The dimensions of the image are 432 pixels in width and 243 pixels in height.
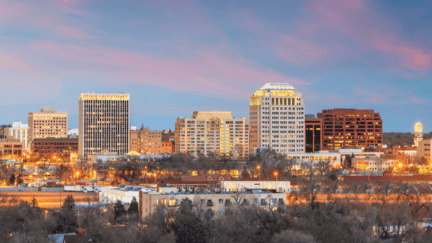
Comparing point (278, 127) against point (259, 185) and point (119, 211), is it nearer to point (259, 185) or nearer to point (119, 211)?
point (259, 185)

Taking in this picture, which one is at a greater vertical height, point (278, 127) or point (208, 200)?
point (278, 127)

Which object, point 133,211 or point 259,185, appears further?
point 259,185

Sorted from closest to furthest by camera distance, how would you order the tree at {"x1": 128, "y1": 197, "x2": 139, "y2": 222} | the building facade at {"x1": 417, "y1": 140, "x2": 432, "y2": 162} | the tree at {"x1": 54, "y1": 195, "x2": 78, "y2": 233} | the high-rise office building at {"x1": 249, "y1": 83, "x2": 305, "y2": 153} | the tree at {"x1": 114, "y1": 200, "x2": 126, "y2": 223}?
the tree at {"x1": 54, "y1": 195, "x2": 78, "y2": 233}, the tree at {"x1": 128, "y1": 197, "x2": 139, "y2": 222}, the tree at {"x1": 114, "y1": 200, "x2": 126, "y2": 223}, the building facade at {"x1": 417, "y1": 140, "x2": 432, "y2": 162}, the high-rise office building at {"x1": 249, "y1": 83, "x2": 305, "y2": 153}

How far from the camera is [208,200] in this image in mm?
73562

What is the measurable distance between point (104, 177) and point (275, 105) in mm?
64820

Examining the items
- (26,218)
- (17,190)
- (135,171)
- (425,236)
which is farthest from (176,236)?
(135,171)

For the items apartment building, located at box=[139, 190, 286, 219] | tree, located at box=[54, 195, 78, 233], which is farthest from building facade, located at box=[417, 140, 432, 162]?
tree, located at box=[54, 195, 78, 233]

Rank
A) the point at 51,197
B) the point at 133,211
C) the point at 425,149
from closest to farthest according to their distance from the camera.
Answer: the point at 133,211
the point at 51,197
the point at 425,149

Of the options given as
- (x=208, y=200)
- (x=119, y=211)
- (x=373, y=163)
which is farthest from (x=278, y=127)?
(x=208, y=200)

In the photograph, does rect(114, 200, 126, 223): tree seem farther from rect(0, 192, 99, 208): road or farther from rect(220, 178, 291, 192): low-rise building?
rect(220, 178, 291, 192): low-rise building

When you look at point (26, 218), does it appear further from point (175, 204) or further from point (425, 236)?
point (425, 236)

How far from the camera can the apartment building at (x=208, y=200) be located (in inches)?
2825

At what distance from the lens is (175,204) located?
233 feet

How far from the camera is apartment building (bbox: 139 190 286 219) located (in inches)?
2825
